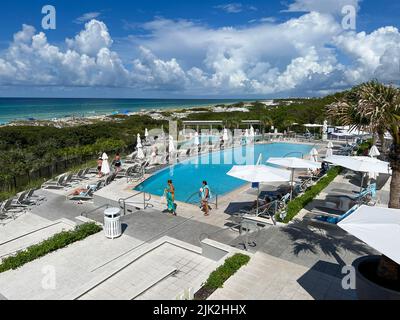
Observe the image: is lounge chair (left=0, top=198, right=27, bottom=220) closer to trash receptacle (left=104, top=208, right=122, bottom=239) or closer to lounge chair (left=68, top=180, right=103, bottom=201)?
lounge chair (left=68, top=180, right=103, bottom=201)

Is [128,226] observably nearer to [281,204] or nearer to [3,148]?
[281,204]

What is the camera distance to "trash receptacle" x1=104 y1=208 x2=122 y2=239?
321 inches

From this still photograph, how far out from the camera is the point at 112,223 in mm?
A: 8211

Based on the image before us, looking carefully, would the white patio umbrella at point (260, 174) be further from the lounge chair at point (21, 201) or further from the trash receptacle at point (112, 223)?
the lounge chair at point (21, 201)

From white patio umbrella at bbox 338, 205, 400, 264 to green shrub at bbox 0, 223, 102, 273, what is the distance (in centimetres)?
685

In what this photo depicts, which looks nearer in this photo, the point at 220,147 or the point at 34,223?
the point at 34,223

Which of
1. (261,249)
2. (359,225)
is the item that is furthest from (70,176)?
(359,225)

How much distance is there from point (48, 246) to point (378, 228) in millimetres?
7416

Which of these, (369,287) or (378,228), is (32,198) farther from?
(378,228)

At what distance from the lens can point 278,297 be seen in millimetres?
5344

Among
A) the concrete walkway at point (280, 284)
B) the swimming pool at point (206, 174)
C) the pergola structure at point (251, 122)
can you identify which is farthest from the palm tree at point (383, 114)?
the pergola structure at point (251, 122)

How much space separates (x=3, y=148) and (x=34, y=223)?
16016mm

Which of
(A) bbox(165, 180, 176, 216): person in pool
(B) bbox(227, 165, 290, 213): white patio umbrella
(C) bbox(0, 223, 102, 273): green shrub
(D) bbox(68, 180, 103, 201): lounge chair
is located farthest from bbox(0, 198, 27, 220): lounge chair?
(B) bbox(227, 165, 290, 213): white patio umbrella

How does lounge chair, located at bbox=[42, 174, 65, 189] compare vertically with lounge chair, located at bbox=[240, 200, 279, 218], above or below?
below
